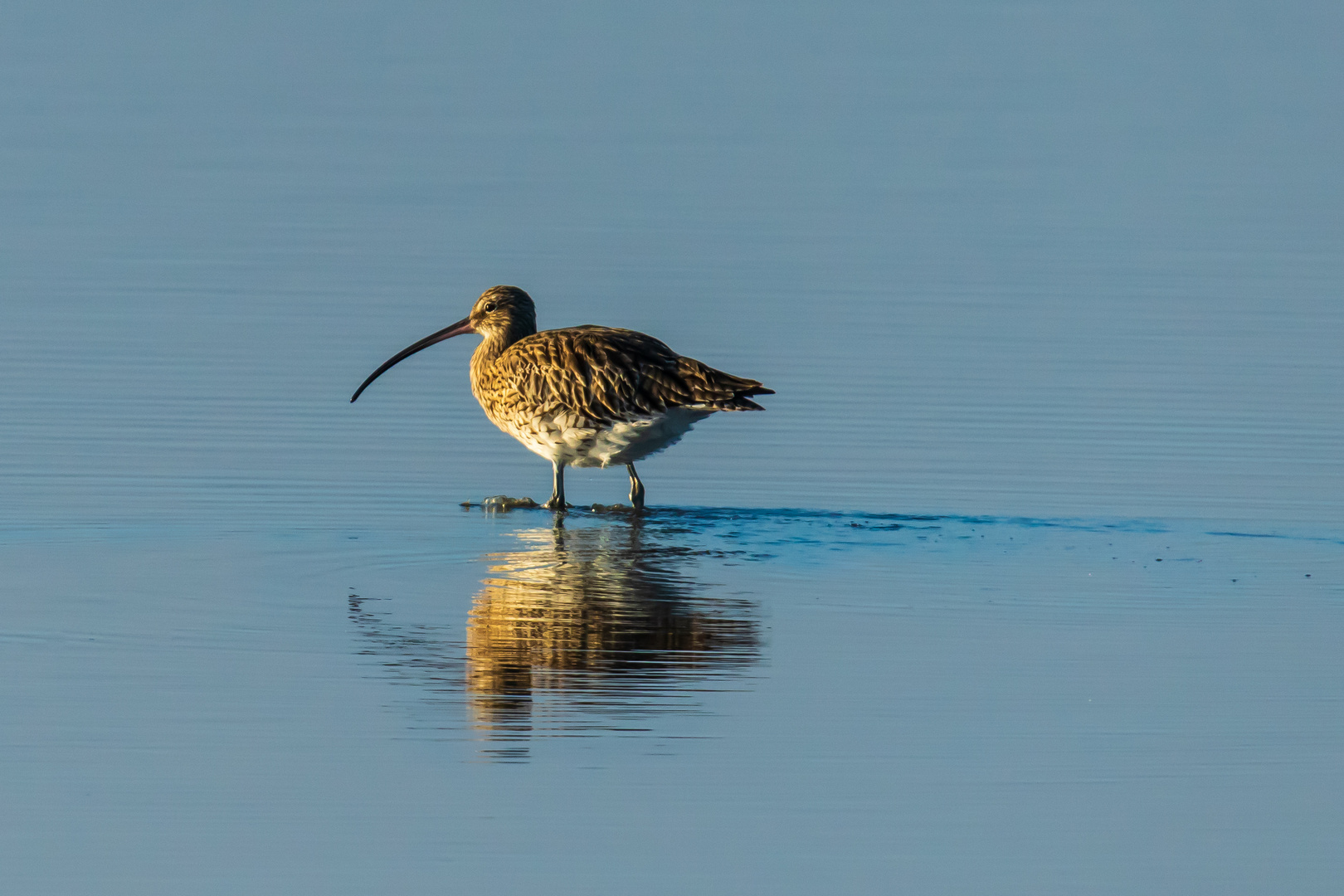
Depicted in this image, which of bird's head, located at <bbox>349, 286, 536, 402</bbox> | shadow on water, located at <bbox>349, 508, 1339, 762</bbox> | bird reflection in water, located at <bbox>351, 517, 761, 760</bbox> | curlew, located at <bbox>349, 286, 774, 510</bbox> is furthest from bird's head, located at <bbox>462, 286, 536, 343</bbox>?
bird reflection in water, located at <bbox>351, 517, 761, 760</bbox>

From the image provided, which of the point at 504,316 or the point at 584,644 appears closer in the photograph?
the point at 584,644

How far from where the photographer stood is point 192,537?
41.4 feet

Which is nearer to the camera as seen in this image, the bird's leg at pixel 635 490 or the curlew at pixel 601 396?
the curlew at pixel 601 396

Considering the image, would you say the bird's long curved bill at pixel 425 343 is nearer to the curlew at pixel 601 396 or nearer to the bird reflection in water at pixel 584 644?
the curlew at pixel 601 396

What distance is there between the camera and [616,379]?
1415 centimetres

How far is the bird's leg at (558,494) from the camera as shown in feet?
47.1

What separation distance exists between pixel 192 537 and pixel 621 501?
327 centimetres

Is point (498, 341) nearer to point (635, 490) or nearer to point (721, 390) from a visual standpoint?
point (635, 490)

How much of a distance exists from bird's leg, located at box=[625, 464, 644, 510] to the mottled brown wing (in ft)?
1.86

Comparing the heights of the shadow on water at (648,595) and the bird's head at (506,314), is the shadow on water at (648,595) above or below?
below

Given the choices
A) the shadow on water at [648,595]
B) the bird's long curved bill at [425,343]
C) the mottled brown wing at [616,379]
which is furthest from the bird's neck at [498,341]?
the shadow on water at [648,595]

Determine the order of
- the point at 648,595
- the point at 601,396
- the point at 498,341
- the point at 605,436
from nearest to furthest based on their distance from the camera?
the point at 648,595
the point at 601,396
the point at 605,436
the point at 498,341

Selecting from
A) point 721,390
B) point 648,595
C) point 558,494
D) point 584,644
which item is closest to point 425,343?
point 558,494

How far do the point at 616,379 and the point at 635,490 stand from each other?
30.2 inches
